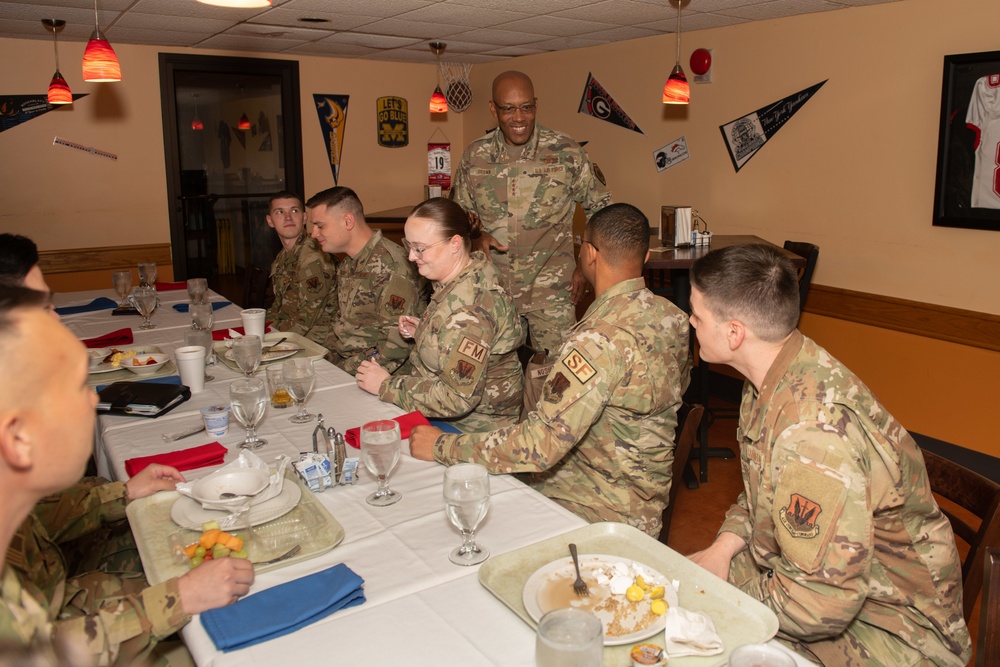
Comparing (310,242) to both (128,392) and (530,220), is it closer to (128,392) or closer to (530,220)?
(530,220)

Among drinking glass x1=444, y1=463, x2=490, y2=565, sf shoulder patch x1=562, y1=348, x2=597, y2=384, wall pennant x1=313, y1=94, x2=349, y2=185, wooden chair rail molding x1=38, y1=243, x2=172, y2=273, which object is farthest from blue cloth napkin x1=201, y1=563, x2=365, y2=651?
wall pennant x1=313, y1=94, x2=349, y2=185

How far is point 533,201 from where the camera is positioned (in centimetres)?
426

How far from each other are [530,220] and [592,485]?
2338 millimetres

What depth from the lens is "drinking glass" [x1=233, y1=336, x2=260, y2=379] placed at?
2.52m

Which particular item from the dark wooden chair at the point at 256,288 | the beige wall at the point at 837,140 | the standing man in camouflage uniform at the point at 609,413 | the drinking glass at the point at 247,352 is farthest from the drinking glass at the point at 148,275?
the beige wall at the point at 837,140

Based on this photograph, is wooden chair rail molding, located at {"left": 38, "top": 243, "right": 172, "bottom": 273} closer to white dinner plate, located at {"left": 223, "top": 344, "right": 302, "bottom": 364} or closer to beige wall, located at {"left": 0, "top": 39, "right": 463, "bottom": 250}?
beige wall, located at {"left": 0, "top": 39, "right": 463, "bottom": 250}

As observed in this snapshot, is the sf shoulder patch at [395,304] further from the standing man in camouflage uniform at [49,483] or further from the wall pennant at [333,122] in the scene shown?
the wall pennant at [333,122]

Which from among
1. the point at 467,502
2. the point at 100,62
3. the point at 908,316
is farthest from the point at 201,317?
the point at 908,316

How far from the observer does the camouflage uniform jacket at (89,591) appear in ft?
4.20

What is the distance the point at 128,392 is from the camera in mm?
2475

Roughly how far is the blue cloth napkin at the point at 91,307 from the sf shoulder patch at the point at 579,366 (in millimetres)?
→ 3263

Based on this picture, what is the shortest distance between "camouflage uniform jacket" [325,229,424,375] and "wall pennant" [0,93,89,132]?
394cm

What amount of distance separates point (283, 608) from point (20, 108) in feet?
20.7

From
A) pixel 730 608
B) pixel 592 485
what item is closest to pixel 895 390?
pixel 592 485
